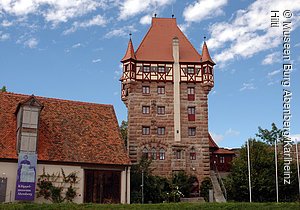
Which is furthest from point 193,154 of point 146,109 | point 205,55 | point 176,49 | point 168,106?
point 176,49

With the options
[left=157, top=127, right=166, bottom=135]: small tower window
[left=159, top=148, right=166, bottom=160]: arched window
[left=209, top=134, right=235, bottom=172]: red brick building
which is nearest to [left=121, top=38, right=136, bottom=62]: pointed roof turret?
[left=157, top=127, right=166, bottom=135]: small tower window

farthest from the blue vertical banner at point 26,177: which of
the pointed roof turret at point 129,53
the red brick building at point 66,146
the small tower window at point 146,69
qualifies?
the small tower window at point 146,69

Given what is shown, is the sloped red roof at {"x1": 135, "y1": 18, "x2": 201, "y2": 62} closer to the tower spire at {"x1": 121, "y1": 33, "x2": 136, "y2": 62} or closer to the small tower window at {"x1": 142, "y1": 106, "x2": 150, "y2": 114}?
the tower spire at {"x1": 121, "y1": 33, "x2": 136, "y2": 62}

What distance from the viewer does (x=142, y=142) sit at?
45.6m

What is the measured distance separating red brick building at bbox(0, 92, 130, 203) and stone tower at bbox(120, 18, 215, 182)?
5.81m

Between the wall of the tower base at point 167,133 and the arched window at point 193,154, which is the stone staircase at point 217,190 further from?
the arched window at point 193,154

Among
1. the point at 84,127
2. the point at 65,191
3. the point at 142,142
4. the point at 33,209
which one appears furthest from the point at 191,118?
the point at 33,209

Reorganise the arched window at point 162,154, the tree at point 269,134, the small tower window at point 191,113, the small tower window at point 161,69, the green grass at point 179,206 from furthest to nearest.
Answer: the tree at point 269,134, the small tower window at point 161,69, the small tower window at point 191,113, the arched window at point 162,154, the green grass at point 179,206

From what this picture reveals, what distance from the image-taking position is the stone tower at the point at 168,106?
1796 inches

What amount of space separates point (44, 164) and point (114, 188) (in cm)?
603

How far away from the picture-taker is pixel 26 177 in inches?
1294

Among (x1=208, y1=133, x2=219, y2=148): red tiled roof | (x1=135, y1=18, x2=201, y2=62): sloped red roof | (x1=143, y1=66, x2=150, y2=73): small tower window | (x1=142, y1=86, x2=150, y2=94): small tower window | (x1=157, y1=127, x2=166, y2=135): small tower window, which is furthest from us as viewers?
(x1=208, y1=133, x2=219, y2=148): red tiled roof

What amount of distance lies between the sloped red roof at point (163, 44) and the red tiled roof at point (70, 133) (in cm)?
869

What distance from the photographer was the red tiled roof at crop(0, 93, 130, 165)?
35094mm
